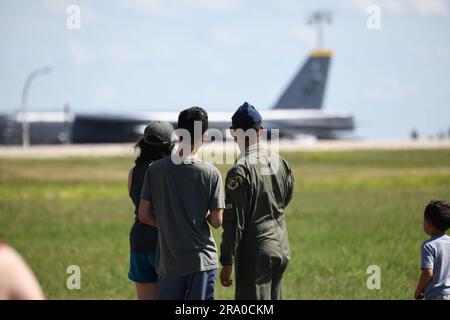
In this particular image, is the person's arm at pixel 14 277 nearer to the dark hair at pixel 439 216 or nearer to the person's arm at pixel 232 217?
the person's arm at pixel 232 217

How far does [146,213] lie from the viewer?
6.41m

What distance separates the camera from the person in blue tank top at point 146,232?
680cm

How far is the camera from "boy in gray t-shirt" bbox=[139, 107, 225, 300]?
619 centimetres

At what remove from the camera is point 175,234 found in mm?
6223

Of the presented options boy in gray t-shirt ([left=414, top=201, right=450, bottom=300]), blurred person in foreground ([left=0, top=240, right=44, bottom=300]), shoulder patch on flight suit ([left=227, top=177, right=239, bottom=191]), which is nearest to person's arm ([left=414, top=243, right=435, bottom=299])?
boy in gray t-shirt ([left=414, top=201, right=450, bottom=300])

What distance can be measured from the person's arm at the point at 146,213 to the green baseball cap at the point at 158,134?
628 mm

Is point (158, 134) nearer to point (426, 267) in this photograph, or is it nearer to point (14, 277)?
point (426, 267)

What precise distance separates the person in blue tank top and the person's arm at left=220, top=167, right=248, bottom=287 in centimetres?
80

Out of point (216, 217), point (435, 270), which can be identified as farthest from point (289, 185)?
point (435, 270)

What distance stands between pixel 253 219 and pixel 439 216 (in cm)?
134

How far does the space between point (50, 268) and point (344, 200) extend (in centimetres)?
1236

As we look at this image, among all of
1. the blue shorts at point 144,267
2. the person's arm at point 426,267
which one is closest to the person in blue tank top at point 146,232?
the blue shorts at point 144,267
